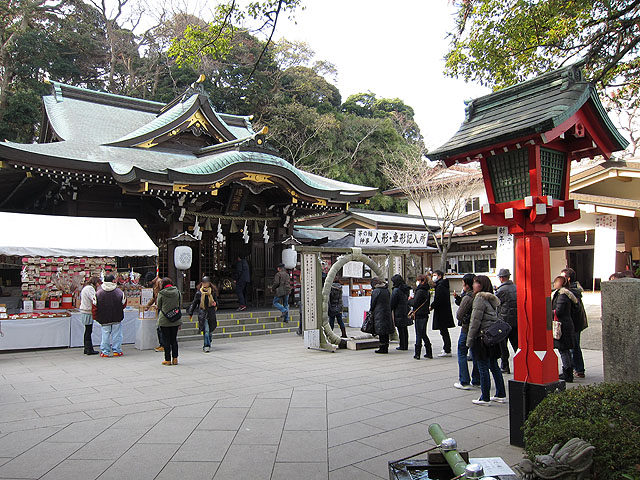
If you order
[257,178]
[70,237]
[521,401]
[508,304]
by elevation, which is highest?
[257,178]

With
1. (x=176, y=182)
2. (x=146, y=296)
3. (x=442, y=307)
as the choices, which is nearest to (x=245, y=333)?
(x=146, y=296)

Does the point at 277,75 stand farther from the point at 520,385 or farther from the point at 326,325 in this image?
the point at 520,385

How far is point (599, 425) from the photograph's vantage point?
3.27 metres

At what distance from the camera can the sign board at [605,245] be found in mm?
14031

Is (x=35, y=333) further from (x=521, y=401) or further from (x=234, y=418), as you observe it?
(x=521, y=401)

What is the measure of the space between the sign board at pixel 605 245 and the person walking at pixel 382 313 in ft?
26.2

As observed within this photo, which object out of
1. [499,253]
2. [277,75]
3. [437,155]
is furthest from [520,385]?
[277,75]

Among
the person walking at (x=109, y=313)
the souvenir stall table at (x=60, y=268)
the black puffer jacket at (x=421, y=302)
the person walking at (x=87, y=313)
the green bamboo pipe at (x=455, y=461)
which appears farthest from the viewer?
the souvenir stall table at (x=60, y=268)

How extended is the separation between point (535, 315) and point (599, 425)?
1888 mm

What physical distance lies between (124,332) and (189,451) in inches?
330

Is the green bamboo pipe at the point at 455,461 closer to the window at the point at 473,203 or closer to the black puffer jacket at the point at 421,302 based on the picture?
the black puffer jacket at the point at 421,302

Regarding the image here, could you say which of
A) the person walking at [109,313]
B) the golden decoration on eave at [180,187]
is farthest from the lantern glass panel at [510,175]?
the golden decoration on eave at [180,187]

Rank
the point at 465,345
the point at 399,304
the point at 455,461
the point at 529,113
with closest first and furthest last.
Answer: the point at 455,461 → the point at 529,113 → the point at 465,345 → the point at 399,304

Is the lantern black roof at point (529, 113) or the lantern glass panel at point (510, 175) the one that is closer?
the lantern black roof at point (529, 113)
